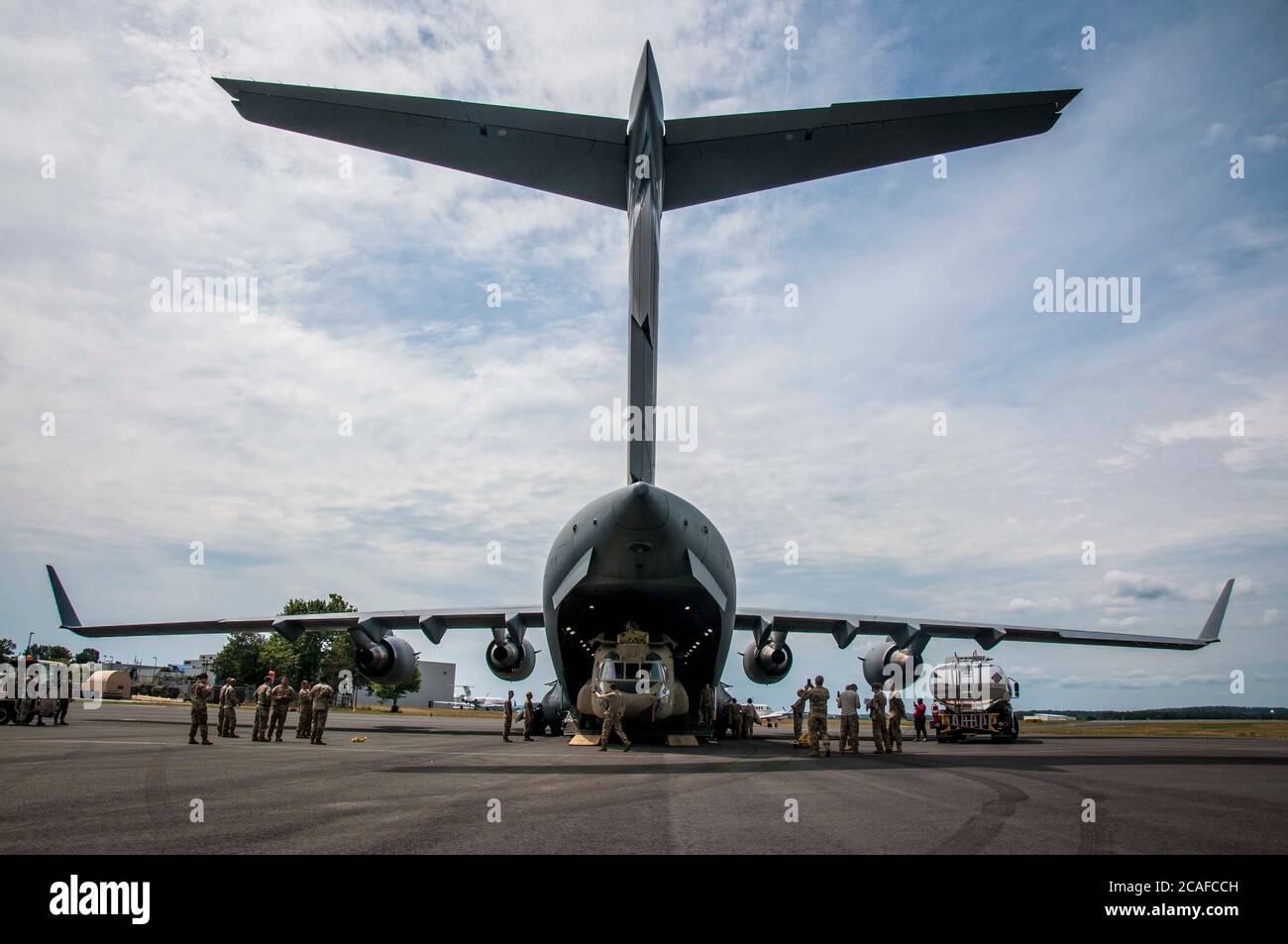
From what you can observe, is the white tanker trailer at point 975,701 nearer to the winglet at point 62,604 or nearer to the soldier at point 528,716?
the soldier at point 528,716

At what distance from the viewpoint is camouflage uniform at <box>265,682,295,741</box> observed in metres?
17.3

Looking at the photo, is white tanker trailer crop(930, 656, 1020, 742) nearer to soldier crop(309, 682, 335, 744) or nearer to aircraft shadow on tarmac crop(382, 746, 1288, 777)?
aircraft shadow on tarmac crop(382, 746, 1288, 777)

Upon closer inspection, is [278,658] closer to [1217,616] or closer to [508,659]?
[508,659]

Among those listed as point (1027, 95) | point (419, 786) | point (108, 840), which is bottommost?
point (419, 786)

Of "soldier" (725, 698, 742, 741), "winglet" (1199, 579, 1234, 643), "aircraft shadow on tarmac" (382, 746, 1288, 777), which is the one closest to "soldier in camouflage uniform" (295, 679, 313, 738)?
"aircraft shadow on tarmac" (382, 746, 1288, 777)

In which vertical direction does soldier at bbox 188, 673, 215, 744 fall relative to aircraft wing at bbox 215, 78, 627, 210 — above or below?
below

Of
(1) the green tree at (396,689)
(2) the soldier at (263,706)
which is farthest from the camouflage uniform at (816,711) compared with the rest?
(1) the green tree at (396,689)

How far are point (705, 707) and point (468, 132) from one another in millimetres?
12914

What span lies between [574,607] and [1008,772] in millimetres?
7891

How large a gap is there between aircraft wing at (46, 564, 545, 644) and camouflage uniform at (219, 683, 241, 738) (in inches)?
179
